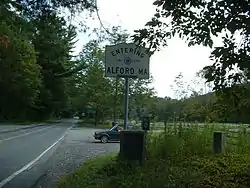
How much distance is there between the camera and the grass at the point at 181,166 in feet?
26.3

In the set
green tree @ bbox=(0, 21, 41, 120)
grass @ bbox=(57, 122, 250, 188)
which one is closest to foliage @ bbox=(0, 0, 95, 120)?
Result: green tree @ bbox=(0, 21, 41, 120)

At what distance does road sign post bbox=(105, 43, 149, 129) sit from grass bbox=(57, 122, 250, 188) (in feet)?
5.26

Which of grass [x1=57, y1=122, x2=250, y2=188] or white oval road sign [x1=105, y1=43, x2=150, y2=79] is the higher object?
white oval road sign [x1=105, y1=43, x2=150, y2=79]

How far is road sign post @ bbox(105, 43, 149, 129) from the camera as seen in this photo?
38.7ft

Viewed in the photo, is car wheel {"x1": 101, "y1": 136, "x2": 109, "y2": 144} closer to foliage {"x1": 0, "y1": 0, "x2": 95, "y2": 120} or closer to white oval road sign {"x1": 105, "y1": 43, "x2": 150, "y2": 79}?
foliage {"x1": 0, "y1": 0, "x2": 95, "y2": 120}

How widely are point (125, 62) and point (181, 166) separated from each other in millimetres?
3420

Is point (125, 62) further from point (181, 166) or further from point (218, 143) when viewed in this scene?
point (181, 166)

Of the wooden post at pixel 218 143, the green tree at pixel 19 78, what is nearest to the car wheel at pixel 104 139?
the wooden post at pixel 218 143

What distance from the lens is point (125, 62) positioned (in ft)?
39.1

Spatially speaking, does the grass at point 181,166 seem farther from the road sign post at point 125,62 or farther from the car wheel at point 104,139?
the car wheel at point 104,139

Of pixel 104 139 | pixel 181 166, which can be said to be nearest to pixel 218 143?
pixel 181 166

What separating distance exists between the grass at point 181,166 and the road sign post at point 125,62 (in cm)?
160

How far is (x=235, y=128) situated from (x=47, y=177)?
5077 millimetres

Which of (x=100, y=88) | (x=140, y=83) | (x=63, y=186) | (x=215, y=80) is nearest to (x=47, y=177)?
(x=63, y=186)
